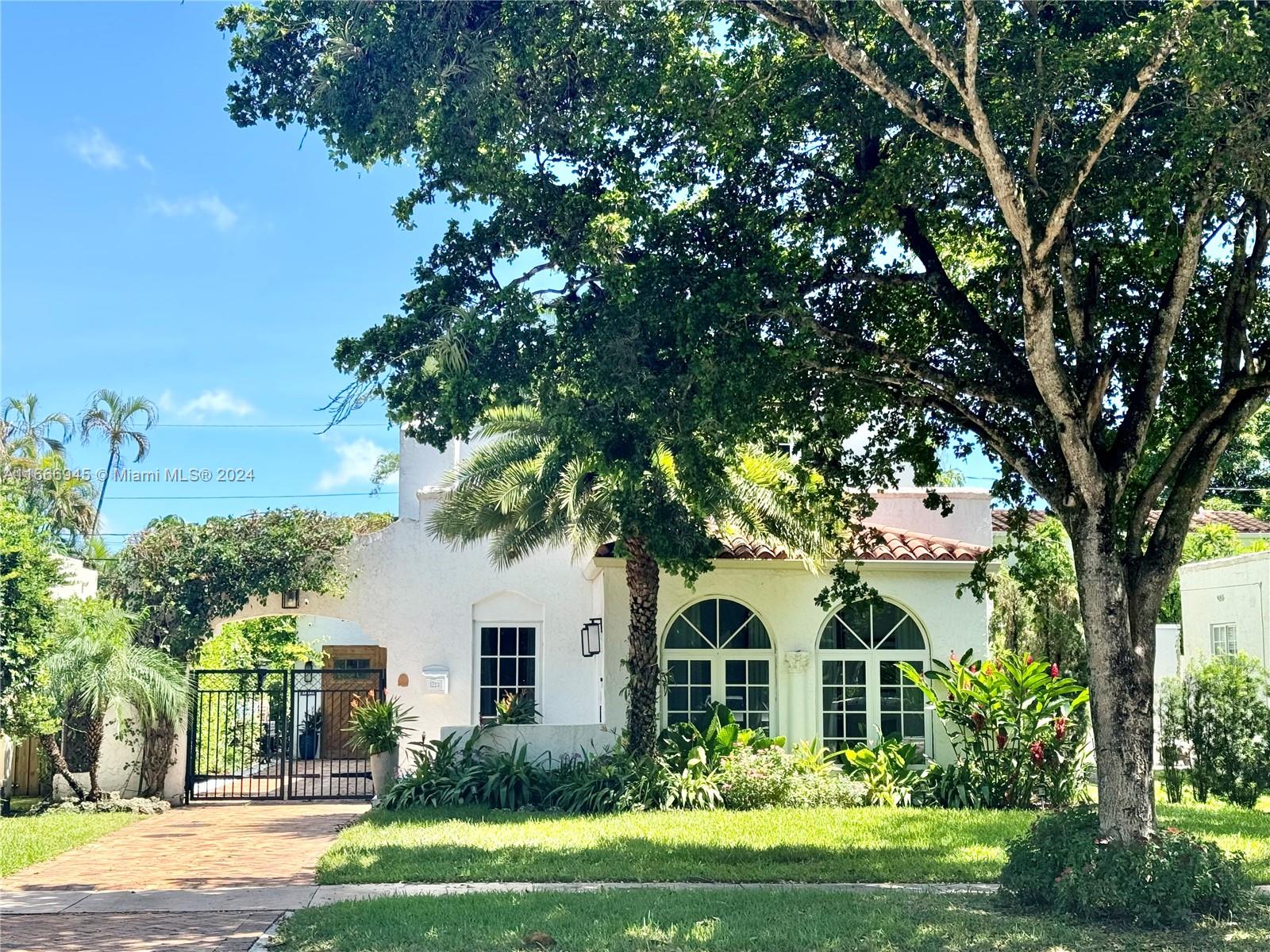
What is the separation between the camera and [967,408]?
1105 centimetres

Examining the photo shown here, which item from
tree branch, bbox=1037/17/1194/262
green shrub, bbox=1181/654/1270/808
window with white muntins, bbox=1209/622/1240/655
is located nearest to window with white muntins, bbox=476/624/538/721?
green shrub, bbox=1181/654/1270/808

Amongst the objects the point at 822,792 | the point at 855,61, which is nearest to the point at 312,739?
the point at 822,792

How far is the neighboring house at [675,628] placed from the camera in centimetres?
1908

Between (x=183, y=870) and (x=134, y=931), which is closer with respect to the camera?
(x=134, y=931)

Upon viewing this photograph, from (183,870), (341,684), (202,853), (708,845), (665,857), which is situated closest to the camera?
(665,857)

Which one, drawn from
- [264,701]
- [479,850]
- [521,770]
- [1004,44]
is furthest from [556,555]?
[1004,44]

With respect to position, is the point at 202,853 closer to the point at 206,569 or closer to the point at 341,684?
the point at 206,569

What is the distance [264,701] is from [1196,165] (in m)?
25.5

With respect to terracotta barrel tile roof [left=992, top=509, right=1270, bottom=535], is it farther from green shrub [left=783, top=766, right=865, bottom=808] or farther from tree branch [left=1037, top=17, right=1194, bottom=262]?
tree branch [left=1037, top=17, right=1194, bottom=262]

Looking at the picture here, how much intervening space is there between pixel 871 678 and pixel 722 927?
36.5 ft

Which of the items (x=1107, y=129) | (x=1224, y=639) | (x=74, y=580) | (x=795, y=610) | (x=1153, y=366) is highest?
(x=1107, y=129)

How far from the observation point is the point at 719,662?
19.4 meters

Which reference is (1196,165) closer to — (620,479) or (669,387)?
(669,387)

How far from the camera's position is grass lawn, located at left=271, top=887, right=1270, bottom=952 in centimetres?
816
